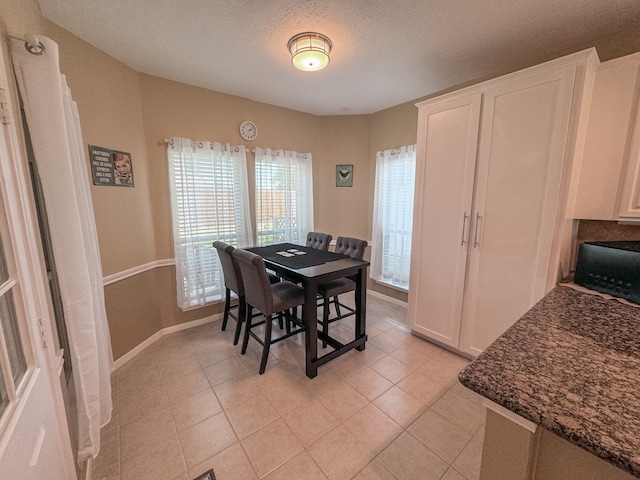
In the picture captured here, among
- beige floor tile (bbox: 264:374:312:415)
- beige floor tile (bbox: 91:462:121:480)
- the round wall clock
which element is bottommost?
beige floor tile (bbox: 91:462:121:480)

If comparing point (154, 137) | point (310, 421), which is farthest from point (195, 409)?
point (154, 137)

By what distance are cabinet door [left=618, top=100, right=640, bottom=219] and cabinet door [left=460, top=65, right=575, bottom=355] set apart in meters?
0.29

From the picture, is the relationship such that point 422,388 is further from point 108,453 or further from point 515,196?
point 108,453

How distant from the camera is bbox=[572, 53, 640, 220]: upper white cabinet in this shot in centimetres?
150

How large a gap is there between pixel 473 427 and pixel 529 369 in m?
1.17

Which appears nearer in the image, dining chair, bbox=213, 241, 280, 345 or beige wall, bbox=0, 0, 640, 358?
beige wall, bbox=0, 0, 640, 358

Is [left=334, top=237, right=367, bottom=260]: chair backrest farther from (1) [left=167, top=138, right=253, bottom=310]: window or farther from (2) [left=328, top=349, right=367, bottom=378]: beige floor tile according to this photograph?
(1) [left=167, top=138, right=253, bottom=310]: window

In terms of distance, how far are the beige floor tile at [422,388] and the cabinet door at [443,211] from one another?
0.50 meters

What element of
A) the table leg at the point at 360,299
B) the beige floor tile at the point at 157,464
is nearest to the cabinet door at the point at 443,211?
the table leg at the point at 360,299

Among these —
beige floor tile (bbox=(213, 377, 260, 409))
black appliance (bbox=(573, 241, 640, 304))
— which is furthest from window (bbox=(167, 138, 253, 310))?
black appliance (bbox=(573, 241, 640, 304))

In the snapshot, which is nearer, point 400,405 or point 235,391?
point 400,405

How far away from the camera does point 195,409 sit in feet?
5.97

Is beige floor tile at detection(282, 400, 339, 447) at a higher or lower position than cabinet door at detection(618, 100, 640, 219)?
lower

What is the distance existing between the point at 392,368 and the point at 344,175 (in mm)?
2571
